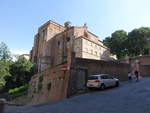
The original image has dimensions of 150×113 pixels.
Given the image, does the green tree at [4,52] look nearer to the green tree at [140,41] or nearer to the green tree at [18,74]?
the green tree at [18,74]

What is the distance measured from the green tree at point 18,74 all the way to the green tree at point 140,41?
31836 mm

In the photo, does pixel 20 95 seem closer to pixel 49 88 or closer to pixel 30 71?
pixel 30 71

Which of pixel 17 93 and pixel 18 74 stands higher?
pixel 18 74

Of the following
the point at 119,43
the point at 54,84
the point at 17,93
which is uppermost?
the point at 119,43

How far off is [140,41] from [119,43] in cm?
643

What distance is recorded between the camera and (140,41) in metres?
52.7

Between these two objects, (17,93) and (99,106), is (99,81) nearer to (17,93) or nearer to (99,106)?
(99,106)

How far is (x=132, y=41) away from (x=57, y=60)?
24.3 meters

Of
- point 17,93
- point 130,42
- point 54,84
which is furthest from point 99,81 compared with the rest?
point 130,42

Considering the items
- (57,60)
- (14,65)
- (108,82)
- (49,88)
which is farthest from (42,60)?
(108,82)

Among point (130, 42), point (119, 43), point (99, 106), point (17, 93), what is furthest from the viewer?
point (119, 43)

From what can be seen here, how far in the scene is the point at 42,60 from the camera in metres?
48.6

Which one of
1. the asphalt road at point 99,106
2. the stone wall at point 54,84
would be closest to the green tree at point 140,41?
the stone wall at point 54,84

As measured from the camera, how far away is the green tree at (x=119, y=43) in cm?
5593
